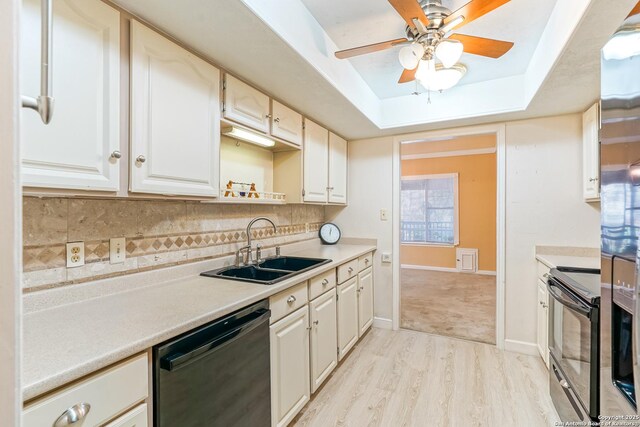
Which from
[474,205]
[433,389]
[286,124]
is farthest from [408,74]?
[474,205]

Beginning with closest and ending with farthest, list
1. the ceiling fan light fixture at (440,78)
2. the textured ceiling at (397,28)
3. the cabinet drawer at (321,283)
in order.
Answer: the textured ceiling at (397,28)
the ceiling fan light fixture at (440,78)
the cabinet drawer at (321,283)

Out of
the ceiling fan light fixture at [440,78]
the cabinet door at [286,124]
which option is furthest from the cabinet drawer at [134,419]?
the ceiling fan light fixture at [440,78]

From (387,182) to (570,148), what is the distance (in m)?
1.58

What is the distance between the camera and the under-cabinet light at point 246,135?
1.86m

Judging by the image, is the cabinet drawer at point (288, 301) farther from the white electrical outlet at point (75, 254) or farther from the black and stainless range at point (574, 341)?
the black and stainless range at point (574, 341)

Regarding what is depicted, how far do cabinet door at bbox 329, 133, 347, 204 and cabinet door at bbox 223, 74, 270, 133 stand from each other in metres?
1.08

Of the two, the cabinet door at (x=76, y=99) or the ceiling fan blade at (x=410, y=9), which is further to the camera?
the ceiling fan blade at (x=410, y=9)

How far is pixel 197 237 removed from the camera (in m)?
1.87

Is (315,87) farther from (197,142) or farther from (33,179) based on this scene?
(33,179)

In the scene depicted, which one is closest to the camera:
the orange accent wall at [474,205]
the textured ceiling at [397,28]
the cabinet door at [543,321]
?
the textured ceiling at [397,28]

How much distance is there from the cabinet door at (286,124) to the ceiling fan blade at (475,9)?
1171mm

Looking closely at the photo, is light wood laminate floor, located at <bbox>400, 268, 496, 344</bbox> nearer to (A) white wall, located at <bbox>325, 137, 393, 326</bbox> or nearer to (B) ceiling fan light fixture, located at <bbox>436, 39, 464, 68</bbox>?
(A) white wall, located at <bbox>325, 137, 393, 326</bbox>

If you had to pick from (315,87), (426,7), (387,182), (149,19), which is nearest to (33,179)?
(149,19)

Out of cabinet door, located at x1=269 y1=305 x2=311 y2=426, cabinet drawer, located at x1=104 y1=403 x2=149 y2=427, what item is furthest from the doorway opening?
cabinet drawer, located at x1=104 y1=403 x2=149 y2=427
